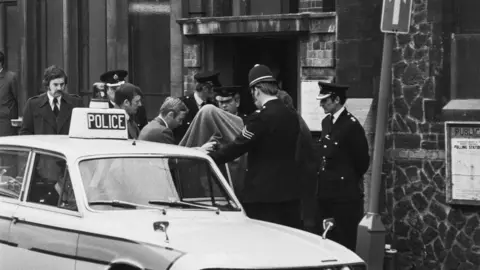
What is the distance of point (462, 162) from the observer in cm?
1355

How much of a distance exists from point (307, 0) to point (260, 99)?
464 centimetres

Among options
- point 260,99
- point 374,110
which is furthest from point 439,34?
point 260,99

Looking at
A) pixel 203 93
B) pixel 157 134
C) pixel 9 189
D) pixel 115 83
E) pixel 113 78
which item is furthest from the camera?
pixel 113 78

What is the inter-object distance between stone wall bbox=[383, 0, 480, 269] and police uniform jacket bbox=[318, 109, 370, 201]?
164 cm

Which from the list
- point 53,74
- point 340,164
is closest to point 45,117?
point 53,74

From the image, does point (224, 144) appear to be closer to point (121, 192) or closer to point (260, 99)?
point (260, 99)

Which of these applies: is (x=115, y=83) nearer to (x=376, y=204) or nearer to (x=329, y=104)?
(x=329, y=104)

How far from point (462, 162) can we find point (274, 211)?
3111mm

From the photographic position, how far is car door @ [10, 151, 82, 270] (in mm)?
9133

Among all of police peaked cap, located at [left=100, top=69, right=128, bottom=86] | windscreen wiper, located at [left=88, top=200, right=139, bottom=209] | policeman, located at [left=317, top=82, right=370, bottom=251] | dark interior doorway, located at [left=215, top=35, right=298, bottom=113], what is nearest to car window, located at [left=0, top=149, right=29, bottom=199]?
windscreen wiper, located at [left=88, top=200, right=139, bottom=209]

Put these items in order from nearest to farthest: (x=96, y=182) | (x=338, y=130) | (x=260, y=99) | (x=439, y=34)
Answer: (x=96, y=182)
(x=260, y=99)
(x=338, y=130)
(x=439, y=34)

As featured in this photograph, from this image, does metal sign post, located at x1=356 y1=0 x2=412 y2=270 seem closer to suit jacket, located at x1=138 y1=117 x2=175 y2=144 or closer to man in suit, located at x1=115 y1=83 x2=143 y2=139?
suit jacket, located at x1=138 y1=117 x2=175 y2=144

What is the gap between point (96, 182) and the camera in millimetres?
9328

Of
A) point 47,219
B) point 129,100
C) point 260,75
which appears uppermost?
point 260,75
